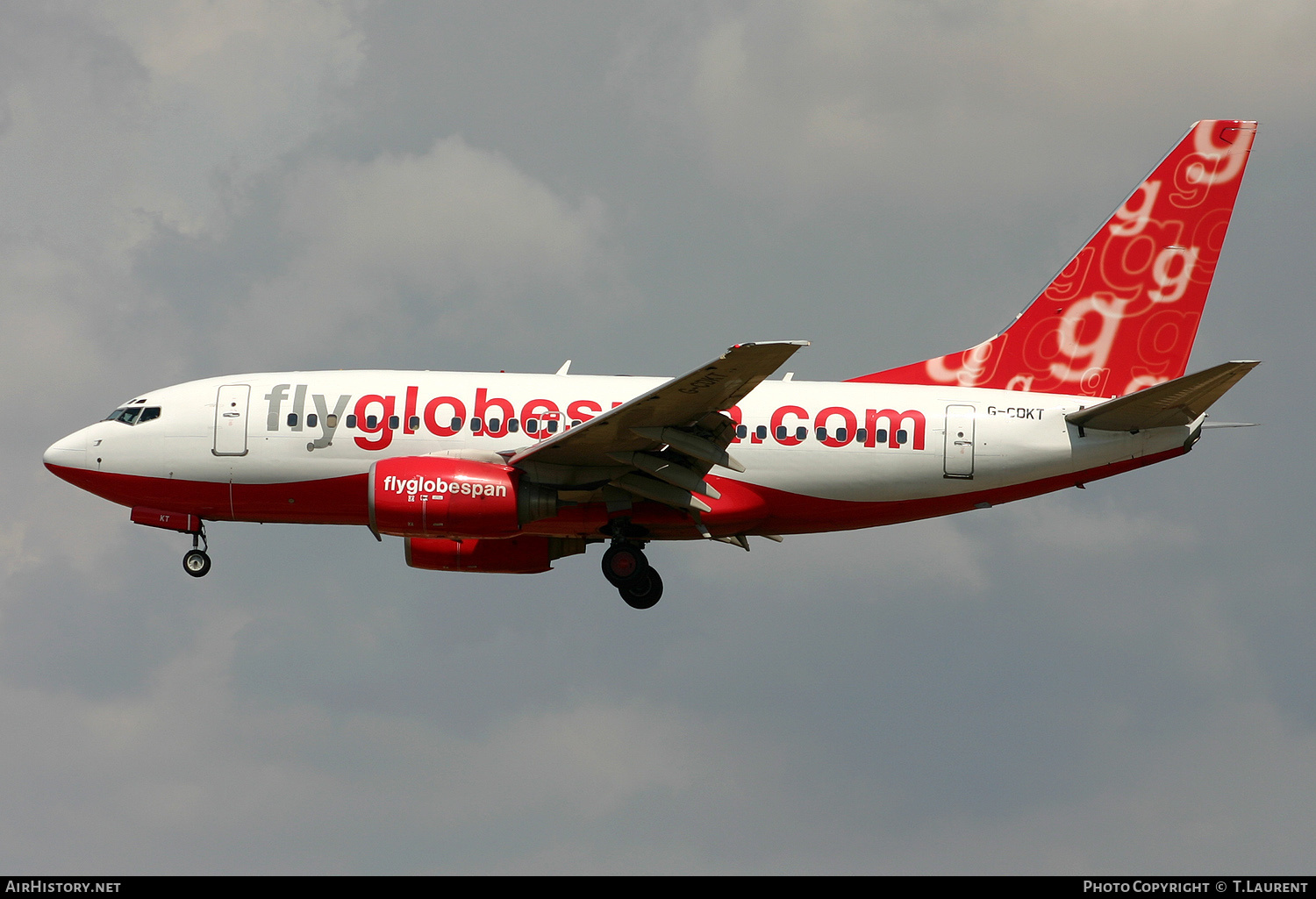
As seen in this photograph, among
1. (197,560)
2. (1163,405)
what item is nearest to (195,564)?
(197,560)

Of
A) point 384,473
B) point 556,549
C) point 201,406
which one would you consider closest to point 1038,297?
point 556,549

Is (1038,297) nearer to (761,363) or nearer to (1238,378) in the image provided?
(1238,378)

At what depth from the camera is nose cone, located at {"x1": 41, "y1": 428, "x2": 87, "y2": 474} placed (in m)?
31.8

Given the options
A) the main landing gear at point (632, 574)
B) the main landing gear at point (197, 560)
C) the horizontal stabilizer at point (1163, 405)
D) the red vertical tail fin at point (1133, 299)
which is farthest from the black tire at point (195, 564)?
the horizontal stabilizer at point (1163, 405)

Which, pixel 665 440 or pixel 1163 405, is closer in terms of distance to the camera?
pixel 665 440

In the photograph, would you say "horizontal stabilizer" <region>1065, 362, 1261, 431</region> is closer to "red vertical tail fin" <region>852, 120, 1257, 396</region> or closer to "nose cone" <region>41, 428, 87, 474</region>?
"red vertical tail fin" <region>852, 120, 1257, 396</region>

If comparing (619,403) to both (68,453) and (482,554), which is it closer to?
(482,554)

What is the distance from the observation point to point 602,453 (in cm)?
2902

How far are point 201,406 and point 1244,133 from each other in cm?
2463

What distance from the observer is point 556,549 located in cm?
3338

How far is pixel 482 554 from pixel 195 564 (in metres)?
6.33

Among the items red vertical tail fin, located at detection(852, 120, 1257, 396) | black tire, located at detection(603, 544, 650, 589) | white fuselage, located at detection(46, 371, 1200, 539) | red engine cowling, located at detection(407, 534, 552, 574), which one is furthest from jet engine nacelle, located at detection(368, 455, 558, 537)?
red vertical tail fin, located at detection(852, 120, 1257, 396)

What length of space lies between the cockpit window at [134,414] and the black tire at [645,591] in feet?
36.0

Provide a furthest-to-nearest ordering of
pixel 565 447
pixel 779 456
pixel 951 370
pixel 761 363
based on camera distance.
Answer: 1. pixel 951 370
2. pixel 779 456
3. pixel 565 447
4. pixel 761 363
